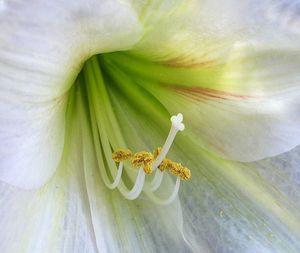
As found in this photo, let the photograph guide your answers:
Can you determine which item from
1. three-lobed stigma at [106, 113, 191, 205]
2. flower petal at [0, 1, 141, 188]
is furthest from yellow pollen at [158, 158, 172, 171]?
flower petal at [0, 1, 141, 188]

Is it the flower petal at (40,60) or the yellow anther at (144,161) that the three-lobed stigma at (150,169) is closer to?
the yellow anther at (144,161)

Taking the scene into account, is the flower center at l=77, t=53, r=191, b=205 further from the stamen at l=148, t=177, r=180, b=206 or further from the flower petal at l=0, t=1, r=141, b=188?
the flower petal at l=0, t=1, r=141, b=188

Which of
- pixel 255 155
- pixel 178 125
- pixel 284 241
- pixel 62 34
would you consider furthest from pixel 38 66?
pixel 284 241

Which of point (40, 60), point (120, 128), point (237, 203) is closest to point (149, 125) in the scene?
point (120, 128)

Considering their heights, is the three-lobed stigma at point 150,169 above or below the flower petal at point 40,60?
below

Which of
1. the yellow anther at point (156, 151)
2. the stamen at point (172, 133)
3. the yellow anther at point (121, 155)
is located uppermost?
the stamen at point (172, 133)

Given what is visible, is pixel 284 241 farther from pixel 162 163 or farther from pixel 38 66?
pixel 38 66

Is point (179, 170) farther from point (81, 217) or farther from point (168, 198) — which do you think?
point (81, 217)

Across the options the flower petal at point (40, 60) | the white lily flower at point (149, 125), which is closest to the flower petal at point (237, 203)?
the white lily flower at point (149, 125)
